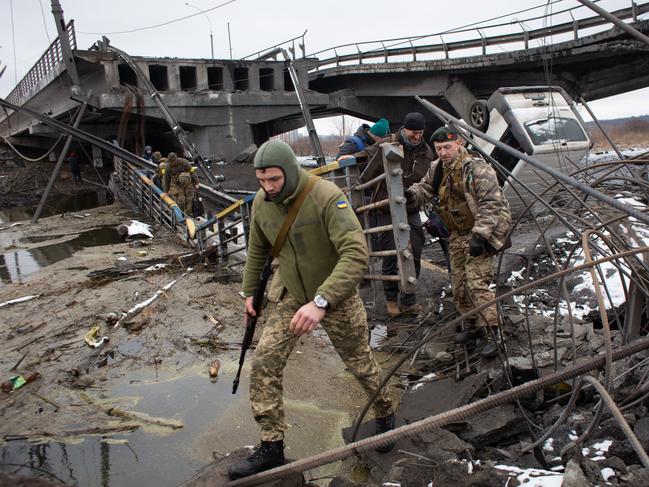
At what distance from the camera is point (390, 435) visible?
2031 mm

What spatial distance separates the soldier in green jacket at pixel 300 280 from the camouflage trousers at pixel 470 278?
4.23 ft

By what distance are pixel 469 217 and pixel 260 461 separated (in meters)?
2.61

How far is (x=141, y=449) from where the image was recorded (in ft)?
10.7

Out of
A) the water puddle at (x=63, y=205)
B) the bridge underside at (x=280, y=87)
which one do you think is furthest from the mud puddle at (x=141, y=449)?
the bridge underside at (x=280, y=87)

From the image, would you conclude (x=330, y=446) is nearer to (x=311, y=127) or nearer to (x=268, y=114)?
(x=311, y=127)

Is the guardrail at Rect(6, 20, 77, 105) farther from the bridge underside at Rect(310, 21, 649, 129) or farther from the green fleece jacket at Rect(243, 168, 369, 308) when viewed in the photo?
the green fleece jacket at Rect(243, 168, 369, 308)

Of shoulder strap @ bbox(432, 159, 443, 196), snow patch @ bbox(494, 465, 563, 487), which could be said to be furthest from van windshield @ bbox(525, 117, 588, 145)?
snow patch @ bbox(494, 465, 563, 487)

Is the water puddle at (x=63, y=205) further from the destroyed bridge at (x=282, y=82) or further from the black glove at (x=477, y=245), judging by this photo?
the black glove at (x=477, y=245)

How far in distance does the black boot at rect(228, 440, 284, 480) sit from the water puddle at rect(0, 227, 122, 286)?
283 inches

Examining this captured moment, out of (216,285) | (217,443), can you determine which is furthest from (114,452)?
(216,285)

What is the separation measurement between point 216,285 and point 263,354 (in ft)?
13.7

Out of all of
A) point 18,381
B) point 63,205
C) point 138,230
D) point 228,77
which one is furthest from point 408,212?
point 228,77

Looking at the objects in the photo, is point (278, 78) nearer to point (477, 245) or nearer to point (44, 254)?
point (44, 254)

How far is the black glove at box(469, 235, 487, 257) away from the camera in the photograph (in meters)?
3.88
